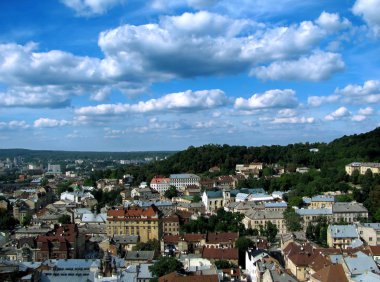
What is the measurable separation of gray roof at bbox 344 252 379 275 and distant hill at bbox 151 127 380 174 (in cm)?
8152

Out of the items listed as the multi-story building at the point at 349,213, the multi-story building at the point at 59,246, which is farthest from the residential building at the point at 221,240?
the multi-story building at the point at 349,213

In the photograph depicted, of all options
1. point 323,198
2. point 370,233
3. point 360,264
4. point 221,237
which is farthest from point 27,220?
point 360,264

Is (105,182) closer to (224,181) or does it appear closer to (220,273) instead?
(224,181)

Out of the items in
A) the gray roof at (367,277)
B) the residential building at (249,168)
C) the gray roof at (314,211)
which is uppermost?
the residential building at (249,168)

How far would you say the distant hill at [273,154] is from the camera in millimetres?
133750

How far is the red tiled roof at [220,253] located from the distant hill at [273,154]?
244 ft

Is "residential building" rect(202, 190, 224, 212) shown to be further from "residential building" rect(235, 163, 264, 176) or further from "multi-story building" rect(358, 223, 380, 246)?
"multi-story building" rect(358, 223, 380, 246)

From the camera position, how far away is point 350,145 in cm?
14025

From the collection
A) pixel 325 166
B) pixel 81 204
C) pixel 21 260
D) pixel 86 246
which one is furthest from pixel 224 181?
pixel 21 260

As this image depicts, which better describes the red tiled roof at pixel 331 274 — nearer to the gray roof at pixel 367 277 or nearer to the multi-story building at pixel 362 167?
the gray roof at pixel 367 277

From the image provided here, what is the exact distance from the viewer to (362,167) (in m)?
115

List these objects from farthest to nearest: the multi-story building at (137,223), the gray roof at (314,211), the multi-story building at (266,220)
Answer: the gray roof at (314,211), the multi-story building at (266,220), the multi-story building at (137,223)

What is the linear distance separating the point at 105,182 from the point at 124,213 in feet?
241

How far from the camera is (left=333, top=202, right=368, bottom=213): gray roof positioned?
8549 centimetres
